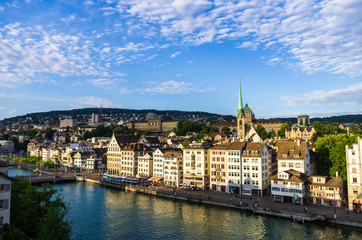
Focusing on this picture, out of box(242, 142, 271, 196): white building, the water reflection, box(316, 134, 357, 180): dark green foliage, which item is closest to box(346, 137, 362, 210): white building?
the water reflection

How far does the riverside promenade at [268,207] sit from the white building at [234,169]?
2.24m

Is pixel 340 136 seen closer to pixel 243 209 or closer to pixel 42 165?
pixel 243 209

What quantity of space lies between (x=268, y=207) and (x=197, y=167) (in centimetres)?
2211

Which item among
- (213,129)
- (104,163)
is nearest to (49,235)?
(104,163)

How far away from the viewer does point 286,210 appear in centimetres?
4838

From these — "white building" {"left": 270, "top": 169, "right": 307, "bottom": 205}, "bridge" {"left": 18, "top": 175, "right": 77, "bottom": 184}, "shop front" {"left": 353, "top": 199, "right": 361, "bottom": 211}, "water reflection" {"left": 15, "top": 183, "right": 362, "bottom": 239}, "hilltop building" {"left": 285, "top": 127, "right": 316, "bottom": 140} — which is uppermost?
"hilltop building" {"left": 285, "top": 127, "right": 316, "bottom": 140}

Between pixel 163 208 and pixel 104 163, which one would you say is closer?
pixel 163 208

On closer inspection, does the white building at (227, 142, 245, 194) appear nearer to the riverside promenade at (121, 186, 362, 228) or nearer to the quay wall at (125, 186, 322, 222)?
the riverside promenade at (121, 186, 362, 228)

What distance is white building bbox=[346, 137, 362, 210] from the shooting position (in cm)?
4734

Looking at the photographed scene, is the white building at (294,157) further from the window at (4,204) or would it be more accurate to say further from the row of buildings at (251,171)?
the window at (4,204)

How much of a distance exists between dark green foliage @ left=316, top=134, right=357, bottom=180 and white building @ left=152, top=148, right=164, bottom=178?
38.7 meters

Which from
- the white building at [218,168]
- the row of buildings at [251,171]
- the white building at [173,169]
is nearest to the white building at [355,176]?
the row of buildings at [251,171]

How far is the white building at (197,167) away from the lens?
68312 millimetres

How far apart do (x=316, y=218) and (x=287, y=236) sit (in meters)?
8.05
